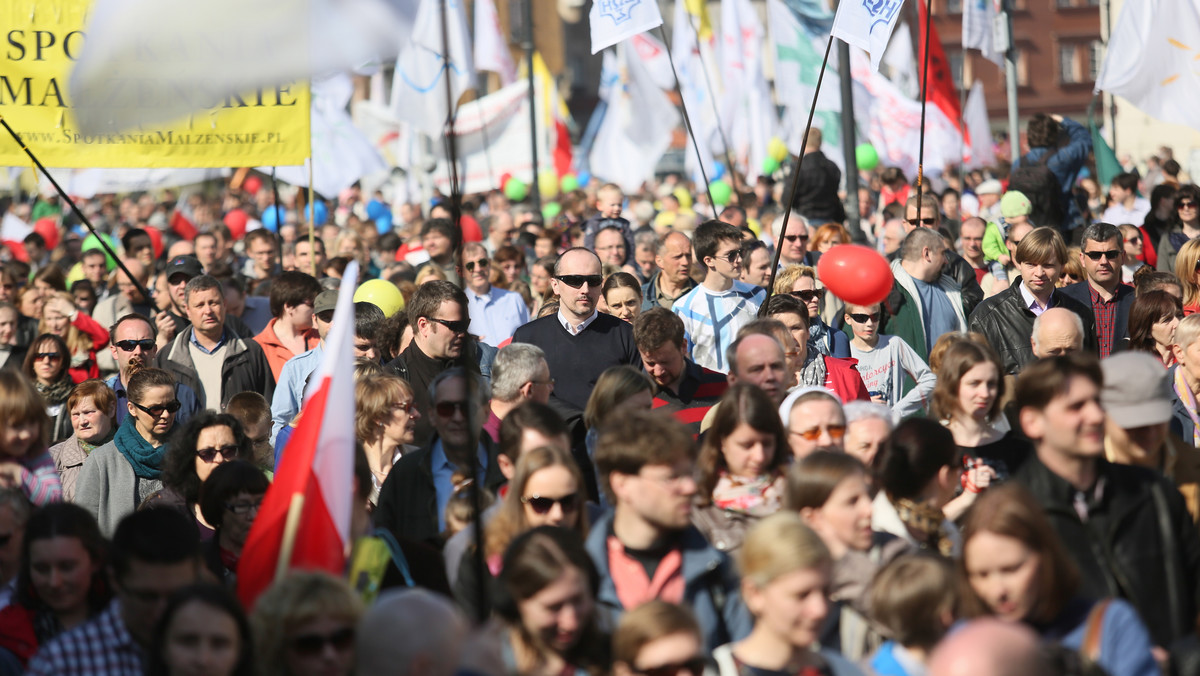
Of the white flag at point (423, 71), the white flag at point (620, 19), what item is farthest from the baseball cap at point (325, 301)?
the white flag at point (423, 71)

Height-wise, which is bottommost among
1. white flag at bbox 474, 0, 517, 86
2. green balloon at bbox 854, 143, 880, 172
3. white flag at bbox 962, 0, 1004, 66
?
green balloon at bbox 854, 143, 880, 172

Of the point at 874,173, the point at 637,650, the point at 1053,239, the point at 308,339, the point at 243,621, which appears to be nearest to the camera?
the point at 637,650

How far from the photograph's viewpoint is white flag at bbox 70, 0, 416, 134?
18.4 feet

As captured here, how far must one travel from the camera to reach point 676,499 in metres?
4.18

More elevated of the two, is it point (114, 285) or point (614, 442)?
point (114, 285)

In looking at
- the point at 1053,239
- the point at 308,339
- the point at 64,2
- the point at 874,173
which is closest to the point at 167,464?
the point at 308,339

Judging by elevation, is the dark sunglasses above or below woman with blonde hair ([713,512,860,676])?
above

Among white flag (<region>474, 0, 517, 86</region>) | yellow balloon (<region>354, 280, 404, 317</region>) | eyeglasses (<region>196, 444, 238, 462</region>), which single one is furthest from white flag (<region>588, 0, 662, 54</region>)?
white flag (<region>474, 0, 517, 86</region>)

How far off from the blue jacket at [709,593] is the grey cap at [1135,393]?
1.32 metres

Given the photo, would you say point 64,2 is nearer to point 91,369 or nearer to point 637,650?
point 91,369

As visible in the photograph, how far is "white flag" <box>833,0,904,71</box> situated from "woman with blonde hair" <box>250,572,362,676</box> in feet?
20.0

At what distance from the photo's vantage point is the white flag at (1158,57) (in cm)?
1169

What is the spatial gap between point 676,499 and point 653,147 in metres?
17.1

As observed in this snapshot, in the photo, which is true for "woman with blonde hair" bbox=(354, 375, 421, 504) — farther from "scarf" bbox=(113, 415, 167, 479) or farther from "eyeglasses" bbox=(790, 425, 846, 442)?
"eyeglasses" bbox=(790, 425, 846, 442)
